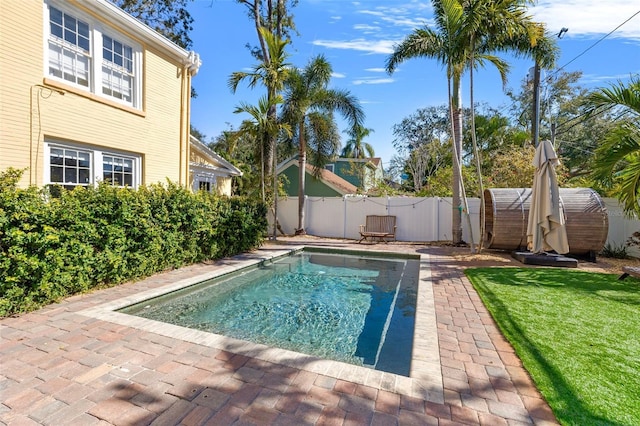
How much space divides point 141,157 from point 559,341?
33.7 ft

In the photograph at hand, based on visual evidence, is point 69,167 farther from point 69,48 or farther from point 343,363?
point 343,363

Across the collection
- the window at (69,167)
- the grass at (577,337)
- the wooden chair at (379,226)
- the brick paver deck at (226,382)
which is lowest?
the brick paver deck at (226,382)

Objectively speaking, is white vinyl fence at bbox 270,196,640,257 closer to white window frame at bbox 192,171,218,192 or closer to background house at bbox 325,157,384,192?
white window frame at bbox 192,171,218,192

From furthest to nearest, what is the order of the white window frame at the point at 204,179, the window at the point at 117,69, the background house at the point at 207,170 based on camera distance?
the white window frame at the point at 204,179 → the background house at the point at 207,170 → the window at the point at 117,69

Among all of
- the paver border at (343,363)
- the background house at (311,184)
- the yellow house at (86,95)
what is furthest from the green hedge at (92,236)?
the background house at (311,184)

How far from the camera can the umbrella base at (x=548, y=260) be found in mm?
8406

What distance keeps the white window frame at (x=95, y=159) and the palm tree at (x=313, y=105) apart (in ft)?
23.8

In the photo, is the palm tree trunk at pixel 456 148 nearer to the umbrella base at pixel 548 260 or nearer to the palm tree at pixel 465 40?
the palm tree at pixel 465 40

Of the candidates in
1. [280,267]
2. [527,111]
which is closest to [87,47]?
[280,267]

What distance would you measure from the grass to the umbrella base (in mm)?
1280

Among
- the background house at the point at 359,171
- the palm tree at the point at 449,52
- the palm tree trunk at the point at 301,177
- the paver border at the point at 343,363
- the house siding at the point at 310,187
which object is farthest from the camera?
the background house at the point at 359,171

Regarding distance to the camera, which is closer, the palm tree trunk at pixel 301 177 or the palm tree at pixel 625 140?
the palm tree at pixel 625 140

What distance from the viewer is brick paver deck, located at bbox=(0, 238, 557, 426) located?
2.47m

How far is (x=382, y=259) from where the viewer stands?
10.9m
